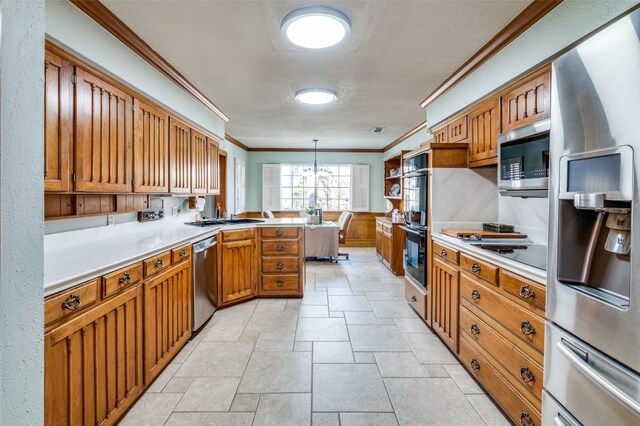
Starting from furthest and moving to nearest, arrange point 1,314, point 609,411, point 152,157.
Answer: point 152,157 < point 609,411 < point 1,314

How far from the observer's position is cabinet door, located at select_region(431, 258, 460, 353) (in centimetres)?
252

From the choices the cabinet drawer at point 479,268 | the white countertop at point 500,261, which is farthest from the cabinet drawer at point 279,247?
the cabinet drawer at point 479,268

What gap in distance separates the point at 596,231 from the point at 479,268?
88 centimetres

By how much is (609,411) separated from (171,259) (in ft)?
8.28

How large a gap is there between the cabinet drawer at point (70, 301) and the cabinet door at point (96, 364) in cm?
5

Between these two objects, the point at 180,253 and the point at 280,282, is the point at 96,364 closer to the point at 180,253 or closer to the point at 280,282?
the point at 180,253

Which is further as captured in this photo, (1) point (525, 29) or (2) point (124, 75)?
(2) point (124, 75)

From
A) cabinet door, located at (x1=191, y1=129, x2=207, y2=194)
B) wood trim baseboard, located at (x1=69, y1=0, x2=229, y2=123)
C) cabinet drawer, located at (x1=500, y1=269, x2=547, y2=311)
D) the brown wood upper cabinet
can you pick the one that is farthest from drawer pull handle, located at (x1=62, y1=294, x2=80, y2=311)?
the brown wood upper cabinet

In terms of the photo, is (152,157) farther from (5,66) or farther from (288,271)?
(5,66)

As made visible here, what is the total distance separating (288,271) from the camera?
394 cm

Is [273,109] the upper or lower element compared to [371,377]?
upper

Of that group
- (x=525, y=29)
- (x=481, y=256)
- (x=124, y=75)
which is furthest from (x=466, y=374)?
(x=124, y=75)

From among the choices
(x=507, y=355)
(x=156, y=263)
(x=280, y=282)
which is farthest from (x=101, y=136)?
(x=507, y=355)

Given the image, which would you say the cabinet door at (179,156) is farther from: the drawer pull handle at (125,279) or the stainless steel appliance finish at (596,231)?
the stainless steel appliance finish at (596,231)
